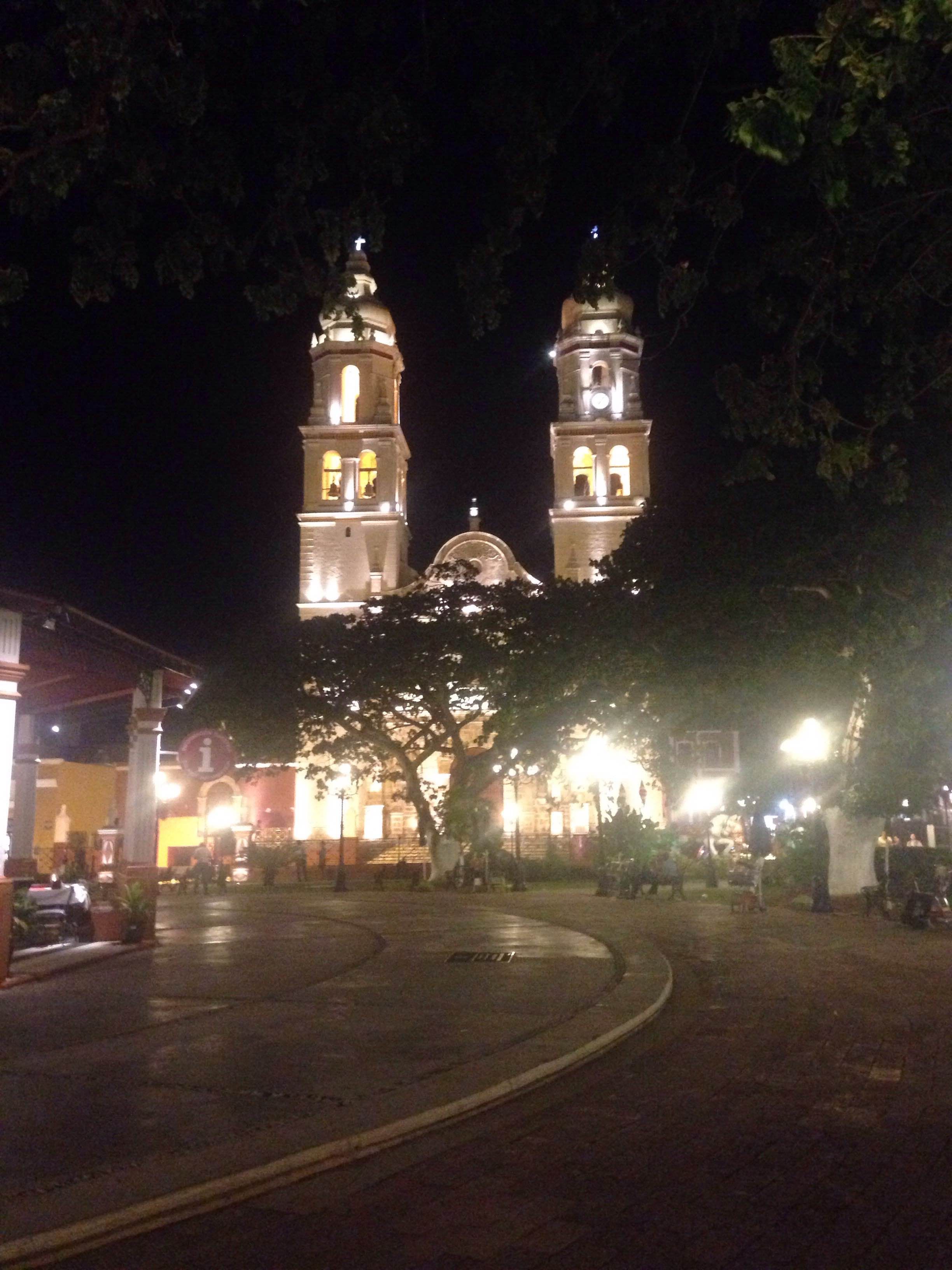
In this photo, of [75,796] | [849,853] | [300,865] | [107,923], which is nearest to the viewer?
[107,923]

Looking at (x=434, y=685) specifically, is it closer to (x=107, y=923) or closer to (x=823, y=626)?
(x=823, y=626)

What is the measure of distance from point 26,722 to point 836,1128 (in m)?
15.8

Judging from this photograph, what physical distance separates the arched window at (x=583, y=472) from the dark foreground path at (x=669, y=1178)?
4001cm

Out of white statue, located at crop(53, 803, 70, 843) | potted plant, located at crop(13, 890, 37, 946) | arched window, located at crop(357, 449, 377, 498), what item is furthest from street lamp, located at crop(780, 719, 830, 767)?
arched window, located at crop(357, 449, 377, 498)

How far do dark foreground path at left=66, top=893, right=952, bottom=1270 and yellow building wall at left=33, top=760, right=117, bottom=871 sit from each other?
30844 millimetres

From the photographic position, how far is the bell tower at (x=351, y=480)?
4734 centimetres

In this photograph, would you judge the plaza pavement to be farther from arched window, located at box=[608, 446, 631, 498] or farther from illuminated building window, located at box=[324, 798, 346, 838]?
arched window, located at box=[608, 446, 631, 498]

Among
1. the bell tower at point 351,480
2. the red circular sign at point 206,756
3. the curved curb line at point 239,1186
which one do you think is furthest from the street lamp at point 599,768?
the curved curb line at point 239,1186

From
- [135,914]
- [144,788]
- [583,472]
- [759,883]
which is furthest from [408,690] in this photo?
[135,914]

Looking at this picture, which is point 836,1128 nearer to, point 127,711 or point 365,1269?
point 365,1269

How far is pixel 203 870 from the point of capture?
29.7 meters

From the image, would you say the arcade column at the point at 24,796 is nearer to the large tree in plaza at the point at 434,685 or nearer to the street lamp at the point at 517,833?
the large tree in plaza at the point at 434,685

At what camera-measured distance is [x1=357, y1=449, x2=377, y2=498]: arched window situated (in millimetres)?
47656

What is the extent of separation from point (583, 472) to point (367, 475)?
28.8ft
